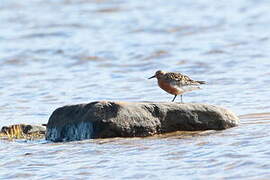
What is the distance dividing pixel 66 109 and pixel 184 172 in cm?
255

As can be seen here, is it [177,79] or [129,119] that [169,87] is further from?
[129,119]

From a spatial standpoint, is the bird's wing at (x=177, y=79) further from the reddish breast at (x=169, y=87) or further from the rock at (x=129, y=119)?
the rock at (x=129, y=119)

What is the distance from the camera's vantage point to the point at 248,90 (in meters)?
13.6

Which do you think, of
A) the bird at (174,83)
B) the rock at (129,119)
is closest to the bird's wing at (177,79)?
the bird at (174,83)

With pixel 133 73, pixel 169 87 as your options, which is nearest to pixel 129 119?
pixel 169 87

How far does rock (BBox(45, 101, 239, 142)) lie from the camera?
33.0ft

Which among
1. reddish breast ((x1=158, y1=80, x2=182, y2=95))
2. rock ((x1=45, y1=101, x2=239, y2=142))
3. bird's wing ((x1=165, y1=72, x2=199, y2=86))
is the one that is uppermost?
bird's wing ((x1=165, y1=72, x2=199, y2=86))

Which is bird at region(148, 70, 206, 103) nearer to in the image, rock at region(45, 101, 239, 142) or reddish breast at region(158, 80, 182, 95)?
reddish breast at region(158, 80, 182, 95)

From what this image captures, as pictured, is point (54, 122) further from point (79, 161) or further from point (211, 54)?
point (211, 54)

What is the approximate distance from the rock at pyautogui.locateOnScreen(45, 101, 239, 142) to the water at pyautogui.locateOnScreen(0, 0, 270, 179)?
0.52 ft

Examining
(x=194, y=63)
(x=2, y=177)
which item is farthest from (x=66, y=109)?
(x=194, y=63)

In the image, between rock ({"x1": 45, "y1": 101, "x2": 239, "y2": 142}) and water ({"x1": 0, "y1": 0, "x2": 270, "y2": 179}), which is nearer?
water ({"x1": 0, "y1": 0, "x2": 270, "y2": 179})

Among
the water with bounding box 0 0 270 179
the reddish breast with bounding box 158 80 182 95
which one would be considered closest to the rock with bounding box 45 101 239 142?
the water with bounding box 0 0 270 179

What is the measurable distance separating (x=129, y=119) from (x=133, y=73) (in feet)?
21.4
